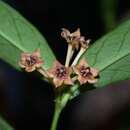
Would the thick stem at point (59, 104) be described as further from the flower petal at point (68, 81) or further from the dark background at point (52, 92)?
the dark background at point (52, 92)

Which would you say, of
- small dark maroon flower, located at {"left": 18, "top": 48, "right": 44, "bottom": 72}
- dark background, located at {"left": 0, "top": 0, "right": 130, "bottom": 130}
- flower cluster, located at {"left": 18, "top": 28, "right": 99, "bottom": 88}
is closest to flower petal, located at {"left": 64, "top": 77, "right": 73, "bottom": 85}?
flower cluster, located at {"left": 18, "top": 28, "right": 99, "bottom": 88}

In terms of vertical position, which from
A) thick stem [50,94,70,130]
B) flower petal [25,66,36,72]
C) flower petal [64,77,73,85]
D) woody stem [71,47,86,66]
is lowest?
thick stem [50,94,70,130]

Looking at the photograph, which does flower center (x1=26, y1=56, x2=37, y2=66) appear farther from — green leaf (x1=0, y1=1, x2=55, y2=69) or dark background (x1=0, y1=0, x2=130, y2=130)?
dark background (x1=0, y1=0, x2=130, y2=130)

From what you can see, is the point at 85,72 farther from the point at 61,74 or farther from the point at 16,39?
the point at 16,39

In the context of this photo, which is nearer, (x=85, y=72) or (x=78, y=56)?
(x=85, y=72)

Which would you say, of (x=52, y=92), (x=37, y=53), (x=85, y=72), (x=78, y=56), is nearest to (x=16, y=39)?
(x=37, y=53)
